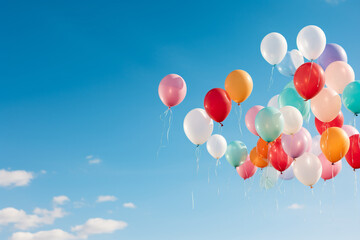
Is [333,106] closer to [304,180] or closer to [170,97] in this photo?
[304,180]

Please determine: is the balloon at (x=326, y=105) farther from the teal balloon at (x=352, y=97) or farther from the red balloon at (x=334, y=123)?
the red balloon at (x=334, y=123)

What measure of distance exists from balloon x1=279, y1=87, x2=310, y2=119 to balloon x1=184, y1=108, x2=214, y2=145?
1.56 m

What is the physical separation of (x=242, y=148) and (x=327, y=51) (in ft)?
9.21

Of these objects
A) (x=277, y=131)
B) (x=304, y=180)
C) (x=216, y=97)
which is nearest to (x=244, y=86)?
(x=216, y=97)

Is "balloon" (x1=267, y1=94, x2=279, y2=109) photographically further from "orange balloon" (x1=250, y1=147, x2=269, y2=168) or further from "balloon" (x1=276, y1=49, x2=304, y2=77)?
"orange balloon" (x1=250, y1=147, x2=269, y2=168)

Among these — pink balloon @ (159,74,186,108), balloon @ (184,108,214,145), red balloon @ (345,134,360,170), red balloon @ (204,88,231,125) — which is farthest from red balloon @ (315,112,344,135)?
pink balloon @ (159,74,186,108)

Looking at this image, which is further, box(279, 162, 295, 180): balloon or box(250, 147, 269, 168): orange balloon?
box(279, 162, 295, 180): balloon

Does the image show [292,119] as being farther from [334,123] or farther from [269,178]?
[269,178]

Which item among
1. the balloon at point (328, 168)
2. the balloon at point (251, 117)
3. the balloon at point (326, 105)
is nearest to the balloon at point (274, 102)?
the balloon at point (251, 117)

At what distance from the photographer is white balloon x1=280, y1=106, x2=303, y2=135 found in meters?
7.83

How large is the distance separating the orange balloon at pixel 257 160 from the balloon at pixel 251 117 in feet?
2.16

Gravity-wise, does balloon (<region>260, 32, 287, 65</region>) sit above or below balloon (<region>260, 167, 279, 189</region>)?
above

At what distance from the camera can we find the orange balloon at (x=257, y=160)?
9.18 metres

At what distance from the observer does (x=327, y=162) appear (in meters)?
8.55
